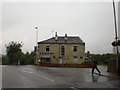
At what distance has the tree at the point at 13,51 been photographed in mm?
89906

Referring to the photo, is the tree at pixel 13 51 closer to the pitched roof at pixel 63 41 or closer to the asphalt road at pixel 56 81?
the pitched roof at pixel 63 41

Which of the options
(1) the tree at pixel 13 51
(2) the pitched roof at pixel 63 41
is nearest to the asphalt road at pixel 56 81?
(2) the pitched roof at pixel 63 41

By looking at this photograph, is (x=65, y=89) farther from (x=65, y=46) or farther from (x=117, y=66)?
(x=65, y=46)

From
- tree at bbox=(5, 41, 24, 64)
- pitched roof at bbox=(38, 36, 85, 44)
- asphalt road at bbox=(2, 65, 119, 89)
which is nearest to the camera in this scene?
asphalt road at bbox=(2, 65, 119, 89)

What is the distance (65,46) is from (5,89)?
48476 mm

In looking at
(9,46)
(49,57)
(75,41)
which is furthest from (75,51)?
(9,46)

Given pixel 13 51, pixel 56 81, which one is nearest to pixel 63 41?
pixel 13 51

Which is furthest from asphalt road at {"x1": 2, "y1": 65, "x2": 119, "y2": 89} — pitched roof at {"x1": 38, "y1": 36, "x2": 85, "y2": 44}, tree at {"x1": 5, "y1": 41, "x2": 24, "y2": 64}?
tree at {"x1": 5, "y1": 41, "x2": 24, "y2": 64}

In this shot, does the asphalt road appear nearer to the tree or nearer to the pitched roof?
the pitched roof

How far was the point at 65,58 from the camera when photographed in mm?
60312

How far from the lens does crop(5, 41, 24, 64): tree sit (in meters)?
89.9

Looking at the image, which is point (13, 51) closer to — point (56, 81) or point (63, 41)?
point (63, 41)

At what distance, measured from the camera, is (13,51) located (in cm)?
9412

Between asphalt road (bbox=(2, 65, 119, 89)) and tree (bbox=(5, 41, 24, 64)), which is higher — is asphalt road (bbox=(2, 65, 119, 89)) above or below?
below
